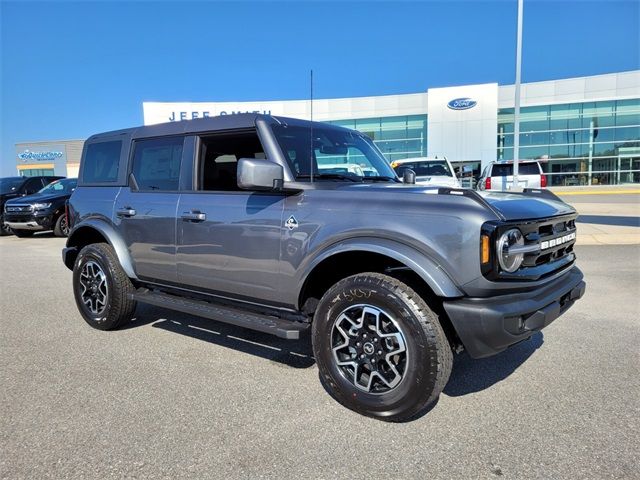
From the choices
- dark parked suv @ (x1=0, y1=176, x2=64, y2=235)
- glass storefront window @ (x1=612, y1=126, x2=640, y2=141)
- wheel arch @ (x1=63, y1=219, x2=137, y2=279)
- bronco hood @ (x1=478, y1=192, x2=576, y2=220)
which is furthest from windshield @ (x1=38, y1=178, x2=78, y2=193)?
glass storefront window @ (x1=612, y1=126, x2=640, y2=141)

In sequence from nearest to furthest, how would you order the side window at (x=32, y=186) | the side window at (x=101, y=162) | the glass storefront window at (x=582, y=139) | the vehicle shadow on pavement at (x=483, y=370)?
1. the vehicle shadow on pavement at (x=483, y=370)
2. the side window at (x=101, y=162)
3. the side window at (x=32, y=186)
4. the glass storefront window at (x=582, y=139)

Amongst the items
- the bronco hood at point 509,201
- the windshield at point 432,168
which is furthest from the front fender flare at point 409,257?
the windshield at point 432,168

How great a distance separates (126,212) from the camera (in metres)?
4.66

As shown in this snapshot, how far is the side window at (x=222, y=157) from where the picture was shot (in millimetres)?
4172

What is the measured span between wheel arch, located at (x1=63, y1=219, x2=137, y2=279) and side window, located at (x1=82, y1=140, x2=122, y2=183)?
0.50 meters

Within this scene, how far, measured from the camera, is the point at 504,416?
3092 mm

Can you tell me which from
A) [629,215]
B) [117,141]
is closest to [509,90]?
[629,215]

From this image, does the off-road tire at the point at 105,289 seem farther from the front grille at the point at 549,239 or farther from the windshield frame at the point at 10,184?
the windshield frame at the point at 10,184

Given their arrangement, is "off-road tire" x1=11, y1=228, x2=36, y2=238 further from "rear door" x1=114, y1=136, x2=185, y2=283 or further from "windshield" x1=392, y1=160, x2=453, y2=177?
"rear door" x1=114, y1=136, x2=185, y2=283

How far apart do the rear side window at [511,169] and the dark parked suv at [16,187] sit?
1587 cm

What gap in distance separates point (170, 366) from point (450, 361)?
237cm

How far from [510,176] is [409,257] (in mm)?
14194

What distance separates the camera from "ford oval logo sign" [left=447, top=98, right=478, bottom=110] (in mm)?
33375

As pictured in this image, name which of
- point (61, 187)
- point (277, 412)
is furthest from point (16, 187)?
point (277, 412)
